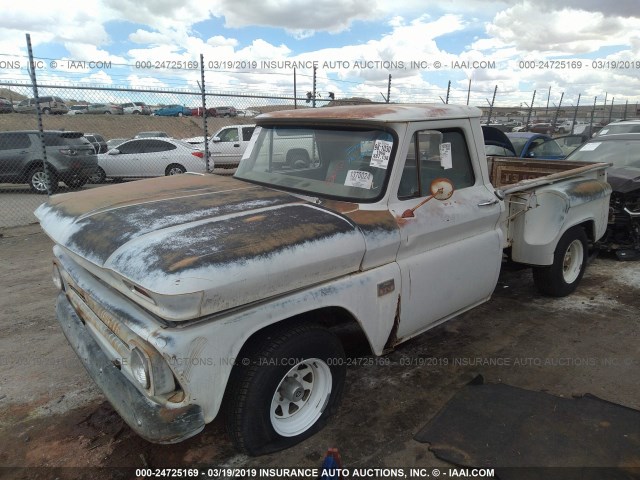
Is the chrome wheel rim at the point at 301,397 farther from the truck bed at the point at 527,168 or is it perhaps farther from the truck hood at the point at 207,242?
the truck bed at the point at 527,168

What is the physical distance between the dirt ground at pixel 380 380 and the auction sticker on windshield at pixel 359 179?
4.95ft

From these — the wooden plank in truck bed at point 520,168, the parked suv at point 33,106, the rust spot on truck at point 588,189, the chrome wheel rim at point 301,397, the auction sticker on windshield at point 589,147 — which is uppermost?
the parked suv at point 33,106

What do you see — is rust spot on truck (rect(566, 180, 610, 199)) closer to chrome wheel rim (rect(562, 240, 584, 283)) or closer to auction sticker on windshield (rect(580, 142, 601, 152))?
chrome wheel rim (rect(562, 240, 584, 283))

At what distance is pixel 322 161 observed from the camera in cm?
336

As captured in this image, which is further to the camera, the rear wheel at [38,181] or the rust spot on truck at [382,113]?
the rear wheel at [38,181]

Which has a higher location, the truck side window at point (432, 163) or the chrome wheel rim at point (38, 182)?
the truck side window at point (432, 163)

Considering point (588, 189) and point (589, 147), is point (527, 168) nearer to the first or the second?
point (588, 189)

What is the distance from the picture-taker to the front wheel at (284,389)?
2412 mm


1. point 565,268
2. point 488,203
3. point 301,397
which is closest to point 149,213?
point 301,397

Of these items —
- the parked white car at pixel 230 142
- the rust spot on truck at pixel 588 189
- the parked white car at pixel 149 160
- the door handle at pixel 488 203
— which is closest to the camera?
the door handle at pixel 488 203

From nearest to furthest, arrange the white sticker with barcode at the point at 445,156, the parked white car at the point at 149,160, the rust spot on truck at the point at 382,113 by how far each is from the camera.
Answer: the rust spot on truck at the point at 382,113, the white sticker with barcode at the point at 445,156, the parked white car at the point at 149,160

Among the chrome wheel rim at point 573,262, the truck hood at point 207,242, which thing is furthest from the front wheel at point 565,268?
the truck hood at point 207,242

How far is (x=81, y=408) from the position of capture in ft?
10.4

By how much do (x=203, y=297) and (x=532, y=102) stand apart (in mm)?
20989
